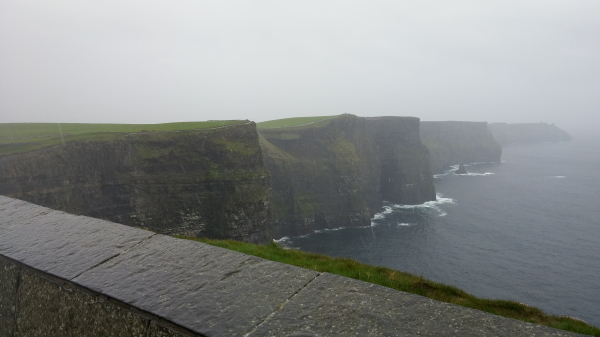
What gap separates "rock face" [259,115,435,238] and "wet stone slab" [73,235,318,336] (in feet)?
203

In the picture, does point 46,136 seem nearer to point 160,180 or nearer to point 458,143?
point 160,180

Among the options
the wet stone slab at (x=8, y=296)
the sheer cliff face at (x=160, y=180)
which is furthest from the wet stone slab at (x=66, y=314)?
the sheer cliff face at (x=160, y=180)

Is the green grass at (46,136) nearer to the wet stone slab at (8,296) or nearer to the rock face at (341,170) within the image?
the rock face at (341,170)

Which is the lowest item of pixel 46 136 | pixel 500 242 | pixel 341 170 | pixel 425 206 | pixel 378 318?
pixel 425 206

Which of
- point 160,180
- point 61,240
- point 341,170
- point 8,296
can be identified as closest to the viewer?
point 8,296

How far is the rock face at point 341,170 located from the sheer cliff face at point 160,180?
13.5 m

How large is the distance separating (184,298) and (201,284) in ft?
0.77

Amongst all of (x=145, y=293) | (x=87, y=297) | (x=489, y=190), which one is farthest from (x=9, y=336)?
(x=489, y=190)

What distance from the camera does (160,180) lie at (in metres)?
48.8

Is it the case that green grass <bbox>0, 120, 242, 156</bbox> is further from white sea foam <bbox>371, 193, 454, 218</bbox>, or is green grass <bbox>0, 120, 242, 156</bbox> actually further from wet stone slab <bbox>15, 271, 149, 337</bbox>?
white sea foam <bbox>371, 193, 454, 218</bbox>

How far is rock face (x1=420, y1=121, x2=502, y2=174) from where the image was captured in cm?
16225

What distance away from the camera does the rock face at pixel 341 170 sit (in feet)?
248

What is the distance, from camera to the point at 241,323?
2.59 meters

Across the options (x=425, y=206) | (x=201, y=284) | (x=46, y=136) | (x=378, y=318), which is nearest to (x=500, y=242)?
(x=425, y=206)
